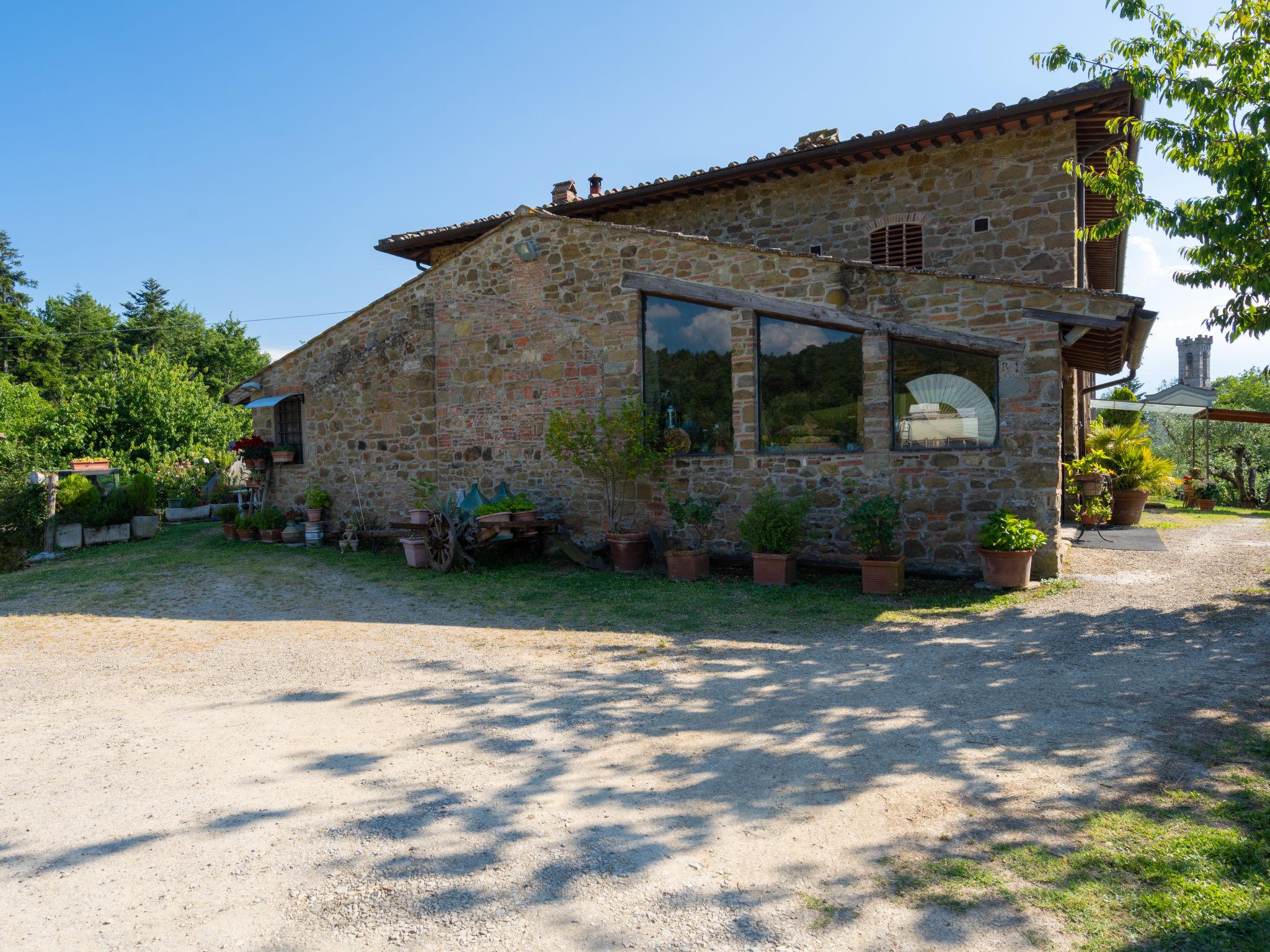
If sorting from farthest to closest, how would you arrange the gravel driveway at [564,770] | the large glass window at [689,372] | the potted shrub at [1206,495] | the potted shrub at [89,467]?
the potted shrub at [1206,495] < the potted shrub at [89,467] < the large glass window at [689,372] < the gravel driveway at [564,770]

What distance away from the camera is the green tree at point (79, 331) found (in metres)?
34.1

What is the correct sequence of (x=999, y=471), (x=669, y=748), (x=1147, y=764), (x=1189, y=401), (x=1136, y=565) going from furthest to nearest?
(x=1189, y=401) → (x=1136, y=565) → (x=999, y=471) → (x=669, y=748) → (x=1147, y=764)

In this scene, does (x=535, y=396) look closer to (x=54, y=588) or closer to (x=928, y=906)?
(x=54, y=588)

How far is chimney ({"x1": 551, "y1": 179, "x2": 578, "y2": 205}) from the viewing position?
543 inches

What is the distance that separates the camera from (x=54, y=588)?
9555 mm

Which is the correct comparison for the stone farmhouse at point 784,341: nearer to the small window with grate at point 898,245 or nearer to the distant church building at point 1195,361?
the small window with grate at point 898,245

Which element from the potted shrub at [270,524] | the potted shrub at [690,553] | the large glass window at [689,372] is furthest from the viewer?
the potted shrub at [270,524]

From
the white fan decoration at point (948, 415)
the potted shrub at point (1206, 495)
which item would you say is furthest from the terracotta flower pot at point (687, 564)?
the potted shrub at point (1206, 495)

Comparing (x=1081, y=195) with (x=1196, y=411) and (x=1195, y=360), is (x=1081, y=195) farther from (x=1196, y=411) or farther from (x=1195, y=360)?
(x=1195, y=360)

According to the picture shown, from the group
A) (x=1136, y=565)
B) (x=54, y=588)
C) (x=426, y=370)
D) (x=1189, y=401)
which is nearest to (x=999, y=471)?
(x=1136, y=565)

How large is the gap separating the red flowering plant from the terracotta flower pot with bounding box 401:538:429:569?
14.9ft

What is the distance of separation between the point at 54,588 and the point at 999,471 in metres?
11.5

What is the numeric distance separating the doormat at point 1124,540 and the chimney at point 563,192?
33.2 ft

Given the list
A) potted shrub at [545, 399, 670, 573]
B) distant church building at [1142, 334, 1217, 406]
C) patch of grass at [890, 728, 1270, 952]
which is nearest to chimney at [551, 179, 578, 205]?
potted shrub at [545, 399, 670, 573]
